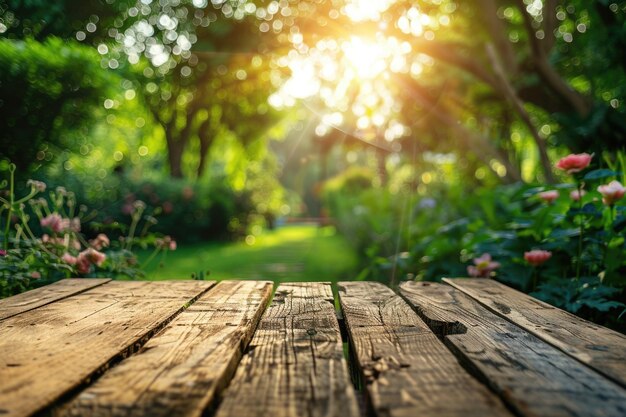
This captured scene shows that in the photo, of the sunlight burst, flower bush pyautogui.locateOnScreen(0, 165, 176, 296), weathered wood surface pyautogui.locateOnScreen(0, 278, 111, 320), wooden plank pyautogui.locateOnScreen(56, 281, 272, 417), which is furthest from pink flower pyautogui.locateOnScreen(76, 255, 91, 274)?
the sunlight burst

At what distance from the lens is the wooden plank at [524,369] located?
91 centimetres

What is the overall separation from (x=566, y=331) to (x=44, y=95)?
Answer: 613 cm

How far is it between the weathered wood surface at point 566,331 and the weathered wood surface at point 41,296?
1.62 metres

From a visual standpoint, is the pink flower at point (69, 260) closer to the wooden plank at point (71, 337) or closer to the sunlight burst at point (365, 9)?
the wooden plank at point (71, 337)

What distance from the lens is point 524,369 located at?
3.63 ft

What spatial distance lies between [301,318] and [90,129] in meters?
5.86

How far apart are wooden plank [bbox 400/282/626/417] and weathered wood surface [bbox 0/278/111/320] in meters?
1.36

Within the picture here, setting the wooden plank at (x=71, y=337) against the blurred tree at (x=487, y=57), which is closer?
the wooden plank at (x=71, y=337)

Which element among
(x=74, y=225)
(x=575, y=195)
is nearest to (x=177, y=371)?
(x=575, y=195)

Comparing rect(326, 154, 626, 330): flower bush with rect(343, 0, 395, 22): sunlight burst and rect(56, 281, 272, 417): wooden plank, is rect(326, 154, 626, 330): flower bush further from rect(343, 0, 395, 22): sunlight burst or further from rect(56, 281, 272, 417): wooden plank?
rect(343, 0, 395, 22): sunlight burst

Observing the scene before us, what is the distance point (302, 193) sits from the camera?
62000 mm

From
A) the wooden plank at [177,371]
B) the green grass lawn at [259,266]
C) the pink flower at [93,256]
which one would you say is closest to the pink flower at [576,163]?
the wooden plank at [177,371]

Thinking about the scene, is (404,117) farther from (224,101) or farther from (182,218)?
(224,101)

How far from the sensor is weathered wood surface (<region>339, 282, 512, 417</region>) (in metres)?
0.90
